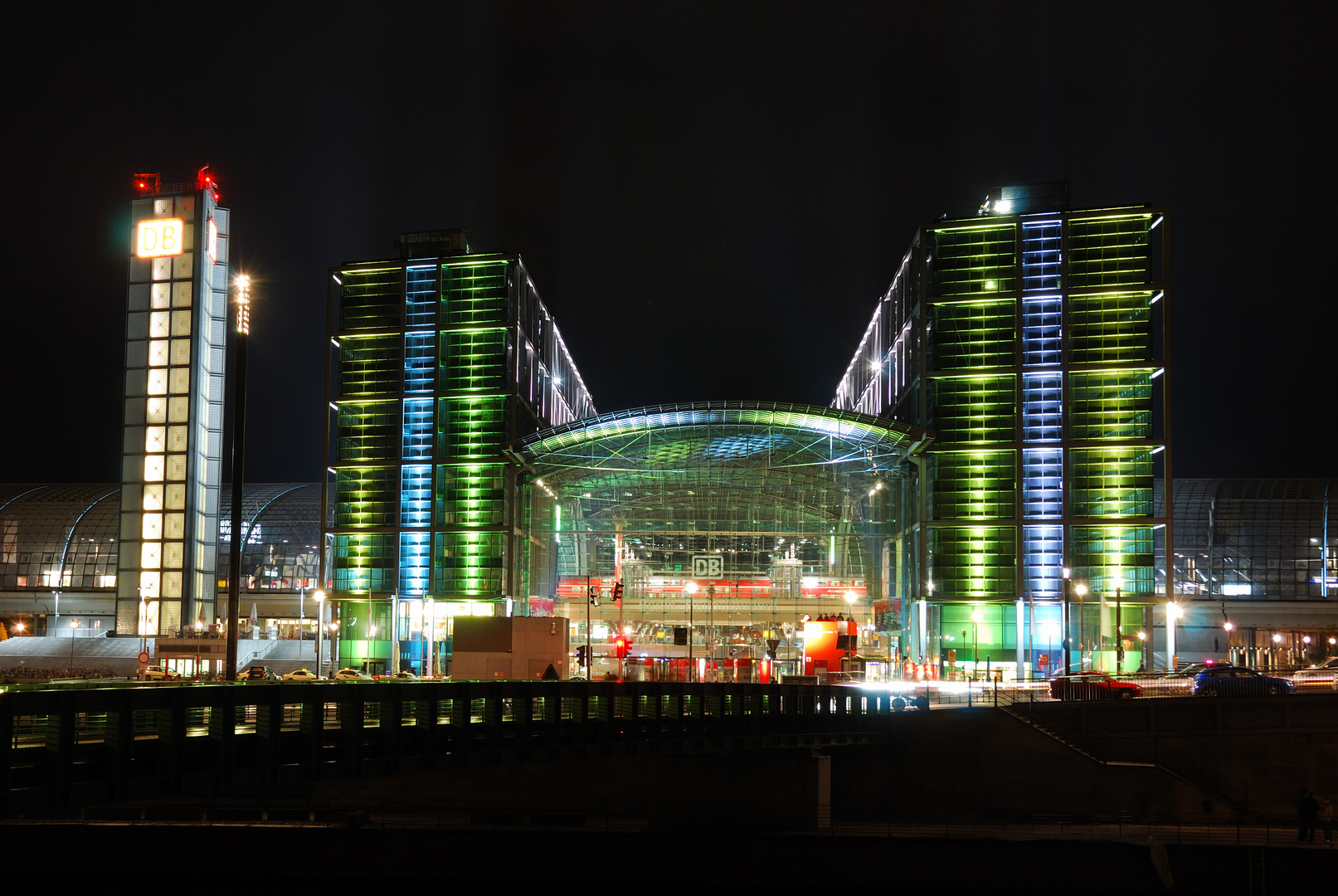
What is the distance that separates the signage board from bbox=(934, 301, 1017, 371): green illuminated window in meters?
54.9

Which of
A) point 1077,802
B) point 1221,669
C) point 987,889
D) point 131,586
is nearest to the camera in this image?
point 987,889

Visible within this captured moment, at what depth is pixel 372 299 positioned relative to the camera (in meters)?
79.1

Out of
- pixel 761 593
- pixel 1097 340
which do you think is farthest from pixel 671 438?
pixel 1097 340

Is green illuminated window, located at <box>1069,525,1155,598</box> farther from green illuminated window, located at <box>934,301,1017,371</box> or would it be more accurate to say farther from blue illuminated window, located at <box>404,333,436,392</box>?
blue illuminated window, located at <box>404,333,436,392</box>

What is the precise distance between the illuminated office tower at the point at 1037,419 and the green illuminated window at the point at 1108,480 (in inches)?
2.8

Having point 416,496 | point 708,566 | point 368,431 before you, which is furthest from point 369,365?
point 708,566

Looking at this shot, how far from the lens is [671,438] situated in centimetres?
7512

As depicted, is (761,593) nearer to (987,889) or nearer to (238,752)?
(987,889)

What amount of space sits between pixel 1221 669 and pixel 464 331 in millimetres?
48324

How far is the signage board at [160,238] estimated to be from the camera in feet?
286

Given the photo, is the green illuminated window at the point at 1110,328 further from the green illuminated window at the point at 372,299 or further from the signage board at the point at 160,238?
the signage board at the point at 160,238

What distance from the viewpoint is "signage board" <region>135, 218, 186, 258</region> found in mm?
87125

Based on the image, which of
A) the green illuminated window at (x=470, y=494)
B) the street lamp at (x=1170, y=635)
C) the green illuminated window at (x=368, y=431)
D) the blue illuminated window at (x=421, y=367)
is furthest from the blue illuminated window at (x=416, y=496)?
the street lamp at (x=1170, y=635)

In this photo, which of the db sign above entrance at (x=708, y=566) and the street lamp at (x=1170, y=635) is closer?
the street lamp at (x=1170, y=635)
